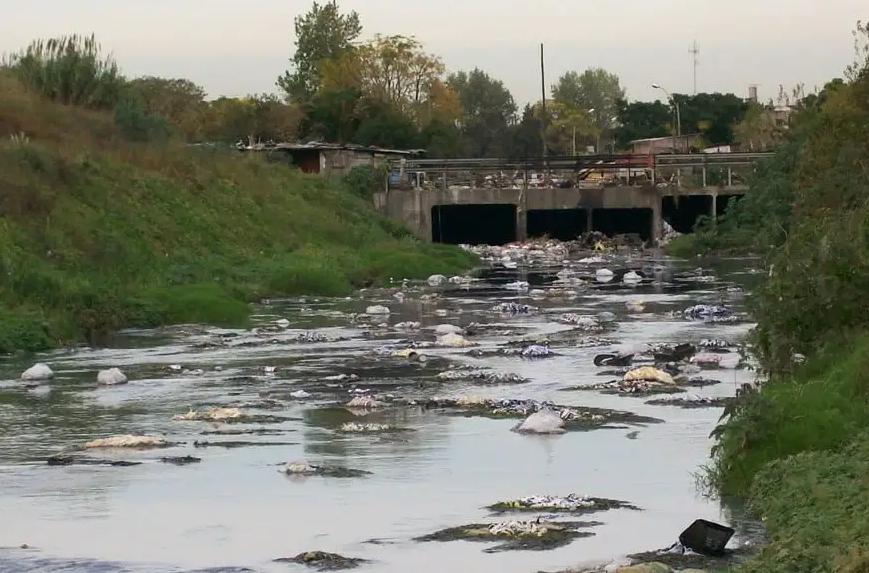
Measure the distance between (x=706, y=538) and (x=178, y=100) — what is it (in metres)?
70.6

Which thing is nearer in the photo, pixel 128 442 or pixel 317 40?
pixel 128 442

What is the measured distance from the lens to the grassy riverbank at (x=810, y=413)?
823 centimetres

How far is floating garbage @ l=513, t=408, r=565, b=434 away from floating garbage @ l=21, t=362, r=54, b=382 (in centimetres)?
637

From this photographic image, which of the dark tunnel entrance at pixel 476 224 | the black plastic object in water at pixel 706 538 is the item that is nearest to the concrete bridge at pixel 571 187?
the dark tunnel entrance at pixel 476 224

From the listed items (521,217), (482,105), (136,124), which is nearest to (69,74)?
A: (136,124)

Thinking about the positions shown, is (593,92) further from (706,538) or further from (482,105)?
(706,538)

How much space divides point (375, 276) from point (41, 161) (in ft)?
26.3

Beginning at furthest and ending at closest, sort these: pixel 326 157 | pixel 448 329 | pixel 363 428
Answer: pixel 326 157, pixel 448 329, pixel 363 428

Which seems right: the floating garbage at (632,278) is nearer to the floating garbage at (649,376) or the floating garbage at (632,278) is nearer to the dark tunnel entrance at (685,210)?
the dark tunnel entrance at (685,210)

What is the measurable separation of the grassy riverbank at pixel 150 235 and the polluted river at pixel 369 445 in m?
1.23

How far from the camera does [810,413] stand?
430 inches

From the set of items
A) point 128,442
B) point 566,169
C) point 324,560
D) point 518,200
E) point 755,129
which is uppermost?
point 755,129

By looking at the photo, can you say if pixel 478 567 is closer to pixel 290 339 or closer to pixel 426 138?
pixel 290 339

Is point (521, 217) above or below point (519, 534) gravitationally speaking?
above
